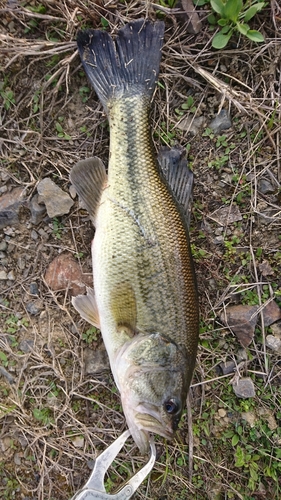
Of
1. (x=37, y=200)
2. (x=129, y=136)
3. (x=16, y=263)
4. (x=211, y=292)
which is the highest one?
(x=129, y=136)

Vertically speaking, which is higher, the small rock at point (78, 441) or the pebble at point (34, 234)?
the pebble at point (34, 234)

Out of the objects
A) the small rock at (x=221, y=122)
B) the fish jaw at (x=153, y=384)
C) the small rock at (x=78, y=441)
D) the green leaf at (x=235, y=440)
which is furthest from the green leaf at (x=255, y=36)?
the small rock at (x=78, y=441)

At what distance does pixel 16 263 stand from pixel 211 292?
59.6 inches

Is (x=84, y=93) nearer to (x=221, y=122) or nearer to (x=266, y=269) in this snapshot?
(x=221, y=122)

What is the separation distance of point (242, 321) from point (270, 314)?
0.77 ft

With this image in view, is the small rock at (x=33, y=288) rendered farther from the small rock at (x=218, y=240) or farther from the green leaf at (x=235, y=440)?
the green leaf at (x=235, y=440)

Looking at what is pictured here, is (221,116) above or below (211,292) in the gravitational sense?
above

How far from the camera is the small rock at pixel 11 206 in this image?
3.20m

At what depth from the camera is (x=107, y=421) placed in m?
3.26

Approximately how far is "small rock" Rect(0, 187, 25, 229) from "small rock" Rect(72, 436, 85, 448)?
1.69m

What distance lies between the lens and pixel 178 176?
2.92m

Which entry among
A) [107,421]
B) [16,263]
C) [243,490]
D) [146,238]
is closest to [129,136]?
[146,238]

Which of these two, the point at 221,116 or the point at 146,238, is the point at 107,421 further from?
the point at 221,116

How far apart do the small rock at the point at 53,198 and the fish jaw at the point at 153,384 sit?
1.15 meters
